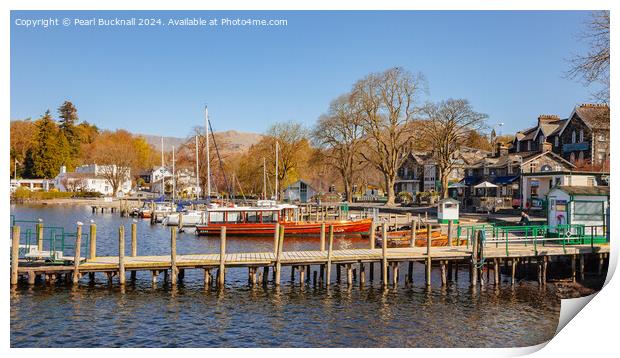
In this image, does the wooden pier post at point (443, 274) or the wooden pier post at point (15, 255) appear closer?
the wooden pier post at point (15, 255)

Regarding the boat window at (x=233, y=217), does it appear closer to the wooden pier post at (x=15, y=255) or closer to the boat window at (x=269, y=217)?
the boat window at (x=269, y=217)

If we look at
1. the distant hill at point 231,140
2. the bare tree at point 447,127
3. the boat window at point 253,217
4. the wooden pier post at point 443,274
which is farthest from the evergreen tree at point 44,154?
the wooden pier post at point 443,274

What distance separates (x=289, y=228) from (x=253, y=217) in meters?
2.49

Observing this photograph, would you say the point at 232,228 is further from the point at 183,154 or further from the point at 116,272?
the point at 183,154

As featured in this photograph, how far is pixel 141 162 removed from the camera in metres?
99.1

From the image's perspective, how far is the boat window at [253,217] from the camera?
1549 inches

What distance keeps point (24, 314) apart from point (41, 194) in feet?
204

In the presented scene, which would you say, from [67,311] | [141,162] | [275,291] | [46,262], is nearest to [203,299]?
[275,291]

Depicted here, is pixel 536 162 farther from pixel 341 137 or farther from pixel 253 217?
pixel 253 217

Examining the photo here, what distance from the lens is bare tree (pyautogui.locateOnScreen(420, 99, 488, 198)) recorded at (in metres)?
52.8

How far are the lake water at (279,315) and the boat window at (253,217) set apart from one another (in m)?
16.0

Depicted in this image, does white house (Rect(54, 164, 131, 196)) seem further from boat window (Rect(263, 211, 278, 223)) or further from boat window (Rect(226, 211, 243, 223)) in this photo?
boat window (Rect(263, 211, 278, 223))

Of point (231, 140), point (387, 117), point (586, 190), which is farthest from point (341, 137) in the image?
point (231, 140)

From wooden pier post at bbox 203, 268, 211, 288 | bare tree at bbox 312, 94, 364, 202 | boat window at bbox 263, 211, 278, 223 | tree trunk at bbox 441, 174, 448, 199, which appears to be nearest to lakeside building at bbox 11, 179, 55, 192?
bare tree at bbox 312, 94, 364, 202
